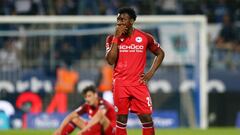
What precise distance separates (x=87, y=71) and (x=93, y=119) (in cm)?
537

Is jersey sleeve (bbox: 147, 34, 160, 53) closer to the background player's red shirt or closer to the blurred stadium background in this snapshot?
the background player's red shirt

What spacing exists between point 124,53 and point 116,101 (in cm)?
57

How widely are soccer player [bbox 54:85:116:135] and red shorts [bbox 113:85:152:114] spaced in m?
2.94

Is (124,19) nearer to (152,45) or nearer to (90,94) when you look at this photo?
(152,45)

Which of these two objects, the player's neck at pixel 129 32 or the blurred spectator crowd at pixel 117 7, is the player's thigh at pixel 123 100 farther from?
the blurred spectator crowd at pixel 117 7

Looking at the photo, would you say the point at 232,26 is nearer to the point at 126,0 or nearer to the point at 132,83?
the point at 126,0

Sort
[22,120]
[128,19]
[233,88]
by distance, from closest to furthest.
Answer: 1. [128,19]
2. [22,120]
3. [233,88]

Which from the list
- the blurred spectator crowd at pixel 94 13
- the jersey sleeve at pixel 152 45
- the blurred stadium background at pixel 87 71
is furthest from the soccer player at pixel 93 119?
the blurred spectator crowd at pixel 94 13

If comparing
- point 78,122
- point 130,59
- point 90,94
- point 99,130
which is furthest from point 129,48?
point 78,122

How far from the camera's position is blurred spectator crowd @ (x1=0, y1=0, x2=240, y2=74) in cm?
1761

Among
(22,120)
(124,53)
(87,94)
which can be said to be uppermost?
(124,53)

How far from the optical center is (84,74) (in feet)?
58.0

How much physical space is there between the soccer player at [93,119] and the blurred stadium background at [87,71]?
4.38m

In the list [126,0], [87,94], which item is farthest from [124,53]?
[126,0]
